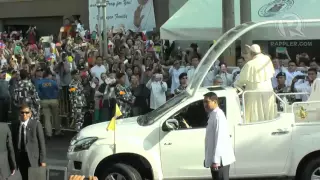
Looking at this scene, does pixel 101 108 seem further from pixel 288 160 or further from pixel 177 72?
pixel 288 160

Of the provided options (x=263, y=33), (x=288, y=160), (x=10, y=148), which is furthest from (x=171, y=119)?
(x=263, y=33)

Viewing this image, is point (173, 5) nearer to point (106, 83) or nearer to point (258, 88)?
point (106, 83)

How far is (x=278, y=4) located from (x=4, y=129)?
9.61 meters

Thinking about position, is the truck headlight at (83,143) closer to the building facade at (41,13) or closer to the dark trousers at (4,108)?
the dark trousers at (4,108)

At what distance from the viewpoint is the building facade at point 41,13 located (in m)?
28.0

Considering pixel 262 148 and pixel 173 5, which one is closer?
pixel 262 148

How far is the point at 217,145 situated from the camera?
695 centimetres

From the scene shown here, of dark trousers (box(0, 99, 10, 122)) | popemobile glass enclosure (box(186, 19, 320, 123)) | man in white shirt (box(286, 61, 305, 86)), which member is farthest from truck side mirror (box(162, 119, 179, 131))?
dark trousers (box(0, 99, 10, 122))

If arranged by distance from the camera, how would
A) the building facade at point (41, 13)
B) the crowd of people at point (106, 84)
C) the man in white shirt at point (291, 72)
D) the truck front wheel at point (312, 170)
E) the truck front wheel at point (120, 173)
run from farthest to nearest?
the building facade at point (41, 13) → the man in white shirt at point (291, 72) → the crowd of people at point (106, 84) → the truck front wheel at point (312, 170) → the truck front wheel at point (120, 173)

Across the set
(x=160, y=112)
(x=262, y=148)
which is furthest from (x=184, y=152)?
(x=262, y=148)

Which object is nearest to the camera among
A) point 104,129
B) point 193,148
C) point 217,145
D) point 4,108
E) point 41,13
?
point 217,145

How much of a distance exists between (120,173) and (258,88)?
2460mm

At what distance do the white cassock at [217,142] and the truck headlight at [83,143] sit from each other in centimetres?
201

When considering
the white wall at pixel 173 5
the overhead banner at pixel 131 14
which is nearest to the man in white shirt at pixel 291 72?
the white wall at pixel 173 5
